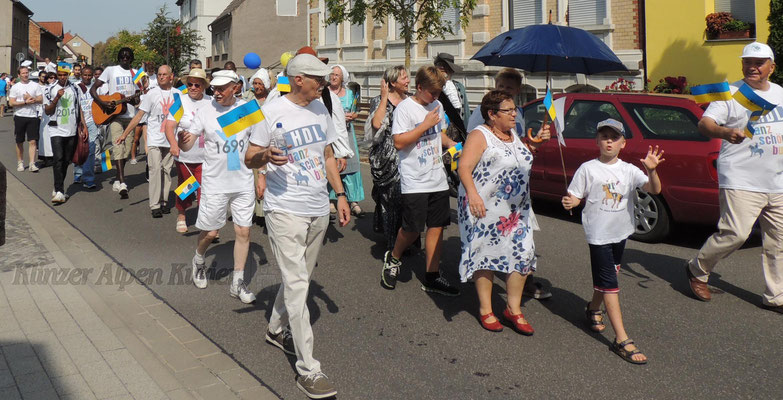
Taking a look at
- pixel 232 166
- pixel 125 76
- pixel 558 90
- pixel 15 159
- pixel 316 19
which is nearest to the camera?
pixel 232 166

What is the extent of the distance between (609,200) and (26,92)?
13.0 metres

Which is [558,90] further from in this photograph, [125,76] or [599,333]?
[599,333]

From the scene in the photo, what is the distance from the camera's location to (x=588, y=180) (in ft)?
16.6

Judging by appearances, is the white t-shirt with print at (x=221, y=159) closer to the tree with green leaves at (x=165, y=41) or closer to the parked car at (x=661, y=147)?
the parked car at (x=661, y=147)

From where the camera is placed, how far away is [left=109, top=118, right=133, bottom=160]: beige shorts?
11.5 meters

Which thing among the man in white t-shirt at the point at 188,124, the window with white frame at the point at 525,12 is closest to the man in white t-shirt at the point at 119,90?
the man in white t-shirt at the point at 188,124

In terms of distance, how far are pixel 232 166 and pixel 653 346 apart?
3654 mm

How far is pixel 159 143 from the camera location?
1000 cm

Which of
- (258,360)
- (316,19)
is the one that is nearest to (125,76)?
(258,360)

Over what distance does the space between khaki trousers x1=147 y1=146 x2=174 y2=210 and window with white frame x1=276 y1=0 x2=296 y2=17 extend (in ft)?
121

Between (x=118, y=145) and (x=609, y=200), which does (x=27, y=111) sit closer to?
(x=118, y=145)

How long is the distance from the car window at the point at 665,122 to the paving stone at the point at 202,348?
5346 mm

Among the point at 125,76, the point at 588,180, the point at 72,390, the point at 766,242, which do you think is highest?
the point at 125,76

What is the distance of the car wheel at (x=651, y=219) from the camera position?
7949mm
